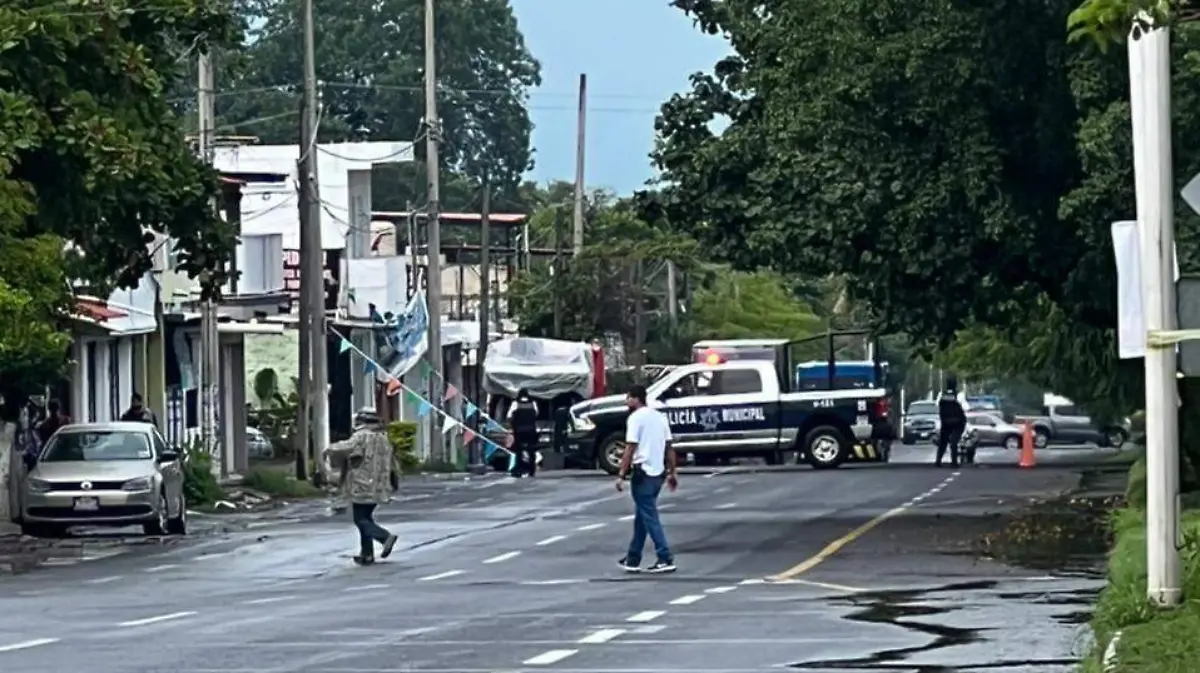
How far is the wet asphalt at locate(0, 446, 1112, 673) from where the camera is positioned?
15844 mm

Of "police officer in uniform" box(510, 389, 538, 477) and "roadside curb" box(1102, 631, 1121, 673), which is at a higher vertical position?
"police officer in uniform" box(510, 389, 538, 477)

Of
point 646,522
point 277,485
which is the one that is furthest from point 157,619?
point 277,485

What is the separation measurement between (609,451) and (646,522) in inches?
1094

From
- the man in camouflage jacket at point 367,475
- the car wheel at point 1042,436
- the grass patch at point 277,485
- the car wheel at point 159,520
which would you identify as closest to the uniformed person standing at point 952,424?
the grass patch at point 277,485

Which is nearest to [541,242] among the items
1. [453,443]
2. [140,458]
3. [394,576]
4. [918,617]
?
[453,443]

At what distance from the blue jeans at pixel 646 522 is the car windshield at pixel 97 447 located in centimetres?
1131

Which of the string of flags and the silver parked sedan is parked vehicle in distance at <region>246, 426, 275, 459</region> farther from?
the silver parked sedan

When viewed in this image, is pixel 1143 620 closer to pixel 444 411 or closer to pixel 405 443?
pixel 405 443

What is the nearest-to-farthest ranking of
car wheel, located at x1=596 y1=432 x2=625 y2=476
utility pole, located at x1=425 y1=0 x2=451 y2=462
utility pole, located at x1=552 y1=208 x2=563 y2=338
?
car wheel, located at x1=596 y1=432 x2=625 y2=476 → utility pole, located at x1=425 y1=0 x2=451 y2=462 → utility pole, located at x1=552 y1=208 x2=563 y2=338

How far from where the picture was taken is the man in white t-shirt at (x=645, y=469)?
23.8m

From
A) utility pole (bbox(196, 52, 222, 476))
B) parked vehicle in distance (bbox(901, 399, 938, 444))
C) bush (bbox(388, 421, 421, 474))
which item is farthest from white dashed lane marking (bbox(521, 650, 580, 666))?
parked vehicle in distance (bbox(901, 399, 938, 444))

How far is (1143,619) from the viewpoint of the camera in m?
14.5

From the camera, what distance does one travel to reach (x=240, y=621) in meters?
19.0

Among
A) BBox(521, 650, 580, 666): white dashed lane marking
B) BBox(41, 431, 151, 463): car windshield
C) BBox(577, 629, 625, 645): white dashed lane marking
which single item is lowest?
BBox(577, 629, 625, 645): white dashed lane marking
